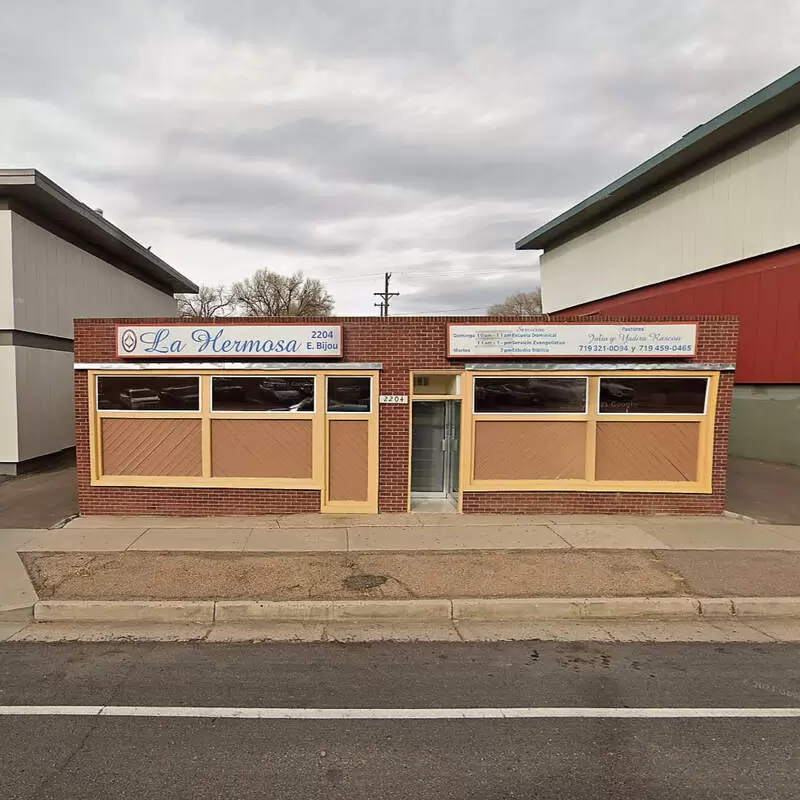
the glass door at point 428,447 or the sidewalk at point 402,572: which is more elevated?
the glass door at point 428,447

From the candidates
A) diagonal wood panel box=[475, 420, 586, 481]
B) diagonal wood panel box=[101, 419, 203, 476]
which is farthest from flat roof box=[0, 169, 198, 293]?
diagonal wood panel box=[475, 420, 586, 481]

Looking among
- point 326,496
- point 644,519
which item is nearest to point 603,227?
point 644,519

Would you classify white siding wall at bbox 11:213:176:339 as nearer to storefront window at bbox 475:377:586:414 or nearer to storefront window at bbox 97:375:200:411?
storefront window at bbox 97:375:200:411

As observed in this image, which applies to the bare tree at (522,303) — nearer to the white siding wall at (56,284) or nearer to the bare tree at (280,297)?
the bare tree at (280,297)

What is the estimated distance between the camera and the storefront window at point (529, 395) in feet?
27.6

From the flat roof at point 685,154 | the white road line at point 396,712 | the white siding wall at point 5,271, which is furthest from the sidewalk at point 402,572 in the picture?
the flat roof at point 685,154

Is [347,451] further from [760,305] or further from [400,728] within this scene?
[760,305]

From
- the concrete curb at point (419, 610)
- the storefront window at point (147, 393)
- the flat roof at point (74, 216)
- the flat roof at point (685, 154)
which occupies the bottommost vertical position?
the concrete curb at point (419, 610)

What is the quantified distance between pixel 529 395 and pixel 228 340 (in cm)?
499

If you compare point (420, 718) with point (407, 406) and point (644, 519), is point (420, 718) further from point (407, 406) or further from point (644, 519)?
point (644, 519)

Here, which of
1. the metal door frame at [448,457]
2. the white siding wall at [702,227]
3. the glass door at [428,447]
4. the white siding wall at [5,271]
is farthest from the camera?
the white siding wall at [702,227]

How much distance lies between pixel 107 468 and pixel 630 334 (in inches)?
348

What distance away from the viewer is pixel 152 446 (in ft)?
27.5

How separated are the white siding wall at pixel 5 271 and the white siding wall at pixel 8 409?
0.74m
